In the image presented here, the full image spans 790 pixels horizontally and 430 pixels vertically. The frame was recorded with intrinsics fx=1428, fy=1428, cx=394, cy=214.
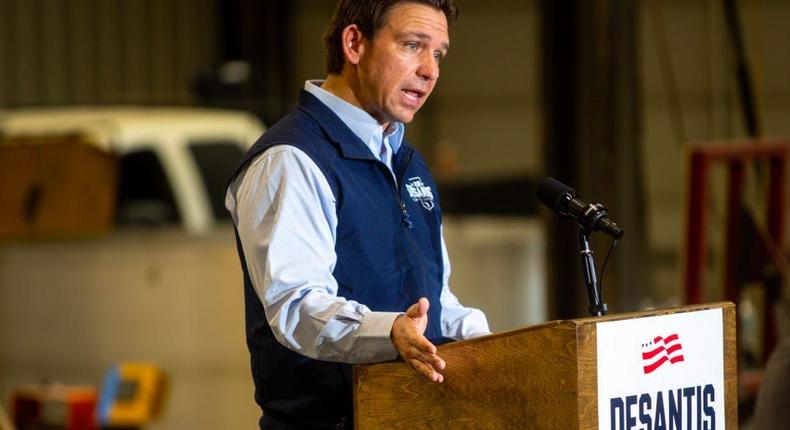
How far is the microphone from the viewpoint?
86.3 inches

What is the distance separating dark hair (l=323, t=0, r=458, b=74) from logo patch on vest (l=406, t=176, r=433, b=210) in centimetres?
23

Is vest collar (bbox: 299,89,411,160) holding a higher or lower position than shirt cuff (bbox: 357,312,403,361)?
higher

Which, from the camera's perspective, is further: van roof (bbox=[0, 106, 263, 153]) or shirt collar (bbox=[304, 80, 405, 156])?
van roof (bbox=[0, 106, 263, 153])

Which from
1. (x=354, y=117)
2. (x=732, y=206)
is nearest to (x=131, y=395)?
(x=732, y=206)

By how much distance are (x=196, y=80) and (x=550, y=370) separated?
6143mm

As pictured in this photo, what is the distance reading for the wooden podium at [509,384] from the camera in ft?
6.42

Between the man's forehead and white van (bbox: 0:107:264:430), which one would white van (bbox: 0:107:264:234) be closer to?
white van (bbox: 0:107:264:430)

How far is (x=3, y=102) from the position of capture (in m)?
9.56

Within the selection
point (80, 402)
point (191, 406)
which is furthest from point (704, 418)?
point (191, 406)

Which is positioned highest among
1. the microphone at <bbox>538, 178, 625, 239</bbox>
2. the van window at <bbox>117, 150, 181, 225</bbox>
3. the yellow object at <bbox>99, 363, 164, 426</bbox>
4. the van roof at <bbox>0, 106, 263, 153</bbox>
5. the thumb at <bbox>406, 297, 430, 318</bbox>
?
the microphone at <bbox>538, 178, 625, 239</bbox>

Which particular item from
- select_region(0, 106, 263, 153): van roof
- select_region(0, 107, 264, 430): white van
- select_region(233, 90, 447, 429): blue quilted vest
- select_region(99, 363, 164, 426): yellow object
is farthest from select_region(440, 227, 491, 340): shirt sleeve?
select_region(0, 106, 263, 153): van roof

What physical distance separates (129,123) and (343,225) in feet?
15.8

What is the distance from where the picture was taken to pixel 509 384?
204 cm

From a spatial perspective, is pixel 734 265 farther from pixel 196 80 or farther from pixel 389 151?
pixel 196 80
